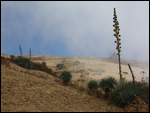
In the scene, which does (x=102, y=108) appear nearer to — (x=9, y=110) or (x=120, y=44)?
(x=120, y=44)

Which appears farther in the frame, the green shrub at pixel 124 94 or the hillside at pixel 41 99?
the green shrub at pixel 124 94

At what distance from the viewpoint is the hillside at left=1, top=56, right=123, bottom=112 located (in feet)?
25.4

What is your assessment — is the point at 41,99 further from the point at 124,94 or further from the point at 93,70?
the point at 93,70

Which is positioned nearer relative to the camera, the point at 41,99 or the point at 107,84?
the point at 41,99

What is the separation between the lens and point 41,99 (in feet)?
28.0

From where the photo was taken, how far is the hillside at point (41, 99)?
7.74 m

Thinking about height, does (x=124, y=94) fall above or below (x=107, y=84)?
below

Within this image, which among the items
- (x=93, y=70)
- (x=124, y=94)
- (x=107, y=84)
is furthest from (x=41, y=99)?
(x=93, y=70)

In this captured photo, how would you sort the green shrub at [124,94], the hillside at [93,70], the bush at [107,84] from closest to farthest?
the green shrub at [124,94]
the bush at [107,84]
the hillside at [93,70]

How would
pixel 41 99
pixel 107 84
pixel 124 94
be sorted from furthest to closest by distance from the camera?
1. pixel 107 84
2. pixel 41 99
3. pixel 124 94

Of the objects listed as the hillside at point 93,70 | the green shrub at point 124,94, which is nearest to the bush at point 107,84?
the green shrub at point 124,94

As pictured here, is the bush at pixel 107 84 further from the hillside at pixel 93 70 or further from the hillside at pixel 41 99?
the hillside at pixel 93 70

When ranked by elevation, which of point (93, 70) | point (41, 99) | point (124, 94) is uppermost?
point (93, 70)

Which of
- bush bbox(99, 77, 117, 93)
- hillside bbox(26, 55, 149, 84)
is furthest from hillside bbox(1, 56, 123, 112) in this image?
hillside bbox(26, 55, 149, 84)
